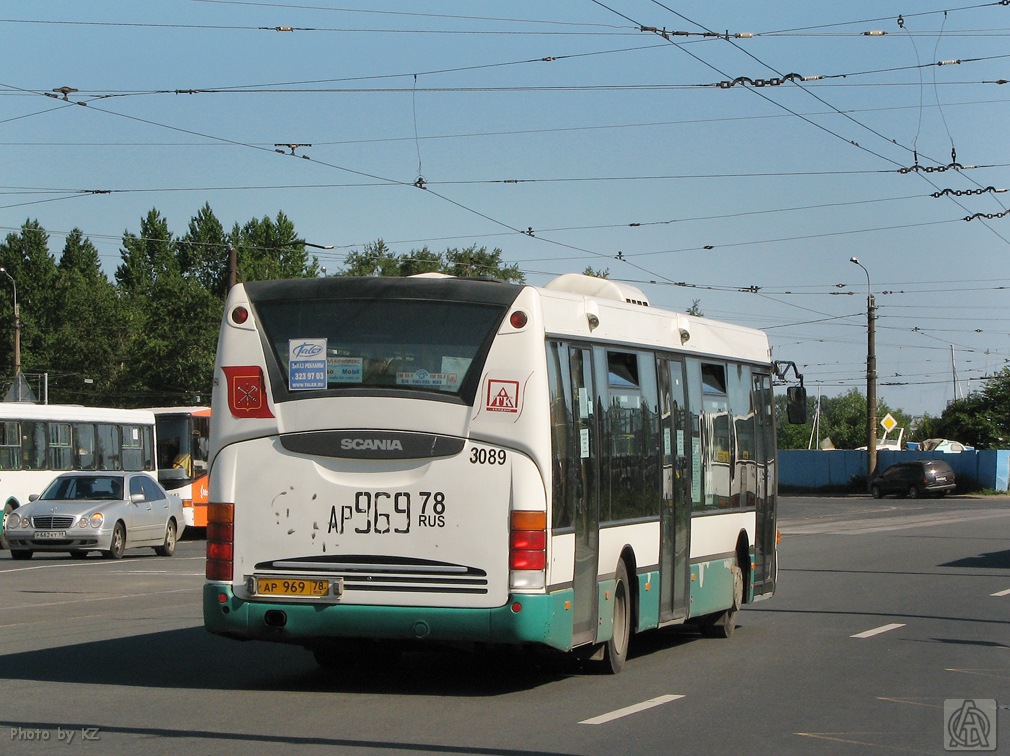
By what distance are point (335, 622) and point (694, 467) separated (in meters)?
4.39

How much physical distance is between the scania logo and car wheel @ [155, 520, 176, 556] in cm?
2030

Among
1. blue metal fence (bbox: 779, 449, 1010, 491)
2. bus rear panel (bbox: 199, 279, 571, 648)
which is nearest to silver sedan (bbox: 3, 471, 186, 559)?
bus rear panel (bbox: 199, 279, 571, 648)

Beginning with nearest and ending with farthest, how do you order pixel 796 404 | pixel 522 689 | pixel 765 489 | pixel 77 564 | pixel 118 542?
pixel 522 689
pixel 765 489
pixel 796 404
pixel 77 564
pixel 118 542

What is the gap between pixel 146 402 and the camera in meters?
90.4

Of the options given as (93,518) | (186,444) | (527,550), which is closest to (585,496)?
(527,550)

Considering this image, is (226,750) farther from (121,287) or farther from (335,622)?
(121,287)

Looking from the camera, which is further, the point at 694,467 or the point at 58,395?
the point at 58,395

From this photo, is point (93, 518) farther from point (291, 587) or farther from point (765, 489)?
point (291, 587)

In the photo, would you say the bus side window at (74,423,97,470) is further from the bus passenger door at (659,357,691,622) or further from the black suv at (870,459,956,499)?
the black suv at (870,459,956,499)

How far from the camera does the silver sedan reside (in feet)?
89.1

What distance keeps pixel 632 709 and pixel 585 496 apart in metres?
1.69

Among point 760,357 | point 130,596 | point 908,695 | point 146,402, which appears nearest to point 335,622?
point 908,695

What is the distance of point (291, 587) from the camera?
10.1 metres

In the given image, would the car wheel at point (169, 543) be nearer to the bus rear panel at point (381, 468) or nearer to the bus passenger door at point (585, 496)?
the bus rear panel at point (381, 468)
